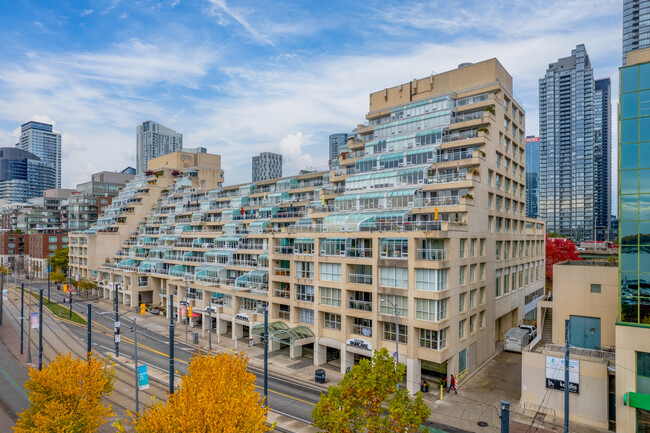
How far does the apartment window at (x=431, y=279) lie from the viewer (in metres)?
40.8

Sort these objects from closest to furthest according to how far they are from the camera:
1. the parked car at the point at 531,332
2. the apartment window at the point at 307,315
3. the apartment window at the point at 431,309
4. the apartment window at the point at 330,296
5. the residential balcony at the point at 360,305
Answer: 1. the apartment window at the point at 431,309
2. the residential balcony at the point at 360,305
3. the apartment window at the point at 330,296
4. the apartment window at the point at 307,315
5. the parked car at the point at 531,332

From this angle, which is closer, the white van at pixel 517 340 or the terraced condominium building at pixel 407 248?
the terraced condominium building at pixel 407 248

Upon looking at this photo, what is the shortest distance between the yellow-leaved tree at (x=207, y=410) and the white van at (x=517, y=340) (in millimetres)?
44108

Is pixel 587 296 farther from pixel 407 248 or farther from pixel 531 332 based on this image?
pixel 531 332

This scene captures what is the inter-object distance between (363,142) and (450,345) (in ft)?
114

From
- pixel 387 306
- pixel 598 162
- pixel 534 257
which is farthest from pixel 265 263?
pixel 598 162

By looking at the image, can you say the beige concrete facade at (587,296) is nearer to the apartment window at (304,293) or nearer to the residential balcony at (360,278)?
the residential balcony at (360,278)

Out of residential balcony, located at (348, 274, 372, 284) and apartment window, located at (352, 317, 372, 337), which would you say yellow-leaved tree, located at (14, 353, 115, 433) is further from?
residential balcony, located at (348, 274, 372, 284)

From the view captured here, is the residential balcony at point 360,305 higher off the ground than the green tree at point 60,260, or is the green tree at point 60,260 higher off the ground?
the residential balcony at point 360,305

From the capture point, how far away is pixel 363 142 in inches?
2552

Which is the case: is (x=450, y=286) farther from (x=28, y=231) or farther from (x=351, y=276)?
(x=28, y=231)

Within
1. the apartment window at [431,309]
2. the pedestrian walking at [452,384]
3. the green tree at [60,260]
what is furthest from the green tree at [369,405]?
the green tree at [60,260]

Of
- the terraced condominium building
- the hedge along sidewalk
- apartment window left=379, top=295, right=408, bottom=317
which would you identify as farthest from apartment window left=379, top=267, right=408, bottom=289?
the hedge along sidewalk

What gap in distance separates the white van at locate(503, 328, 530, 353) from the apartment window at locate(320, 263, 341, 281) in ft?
87.9
